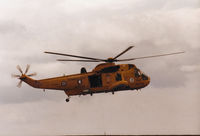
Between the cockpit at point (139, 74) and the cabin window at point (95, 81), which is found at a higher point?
the cockpit at point (139, 74)

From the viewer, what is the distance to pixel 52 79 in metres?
31.7

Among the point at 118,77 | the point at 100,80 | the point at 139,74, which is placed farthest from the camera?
the point at 139,74

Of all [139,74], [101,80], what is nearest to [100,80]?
[101,80]

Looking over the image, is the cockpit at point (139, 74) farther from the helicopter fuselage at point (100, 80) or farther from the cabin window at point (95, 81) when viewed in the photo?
the cabin window at point (95, 81)

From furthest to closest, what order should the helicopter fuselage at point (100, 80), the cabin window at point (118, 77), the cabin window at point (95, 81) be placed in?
1. the cabin window at point (95, 81)
2. the helicopter fuselage at point (100, 80)
3. the cabin window at point (118, 77)

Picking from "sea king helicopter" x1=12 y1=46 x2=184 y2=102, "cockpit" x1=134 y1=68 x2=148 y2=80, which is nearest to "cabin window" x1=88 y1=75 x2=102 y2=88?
"sea king helicopter" x1=12 y1=46 x2=184 y2=102

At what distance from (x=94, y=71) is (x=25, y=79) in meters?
9.20

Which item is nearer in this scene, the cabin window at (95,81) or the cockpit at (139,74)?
the cabin window at (95,81)

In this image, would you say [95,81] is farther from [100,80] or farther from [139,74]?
[139,74]

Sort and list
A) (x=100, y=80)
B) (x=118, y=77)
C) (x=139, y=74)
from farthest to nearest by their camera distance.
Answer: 1. (x=139, y=74)
2. (x=100, y=80)
3. (x=118, y=77)

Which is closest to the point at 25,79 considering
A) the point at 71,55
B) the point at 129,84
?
the point at 71,55

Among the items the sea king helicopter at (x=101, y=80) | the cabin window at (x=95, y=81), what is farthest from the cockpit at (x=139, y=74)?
the cabin window at (x=95, y=81)

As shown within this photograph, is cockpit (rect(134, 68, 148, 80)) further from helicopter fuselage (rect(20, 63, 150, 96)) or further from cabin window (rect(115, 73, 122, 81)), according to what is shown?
cabin window (rect(115, 73, 122, 81))

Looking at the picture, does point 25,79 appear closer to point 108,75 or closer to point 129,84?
point 108,75
